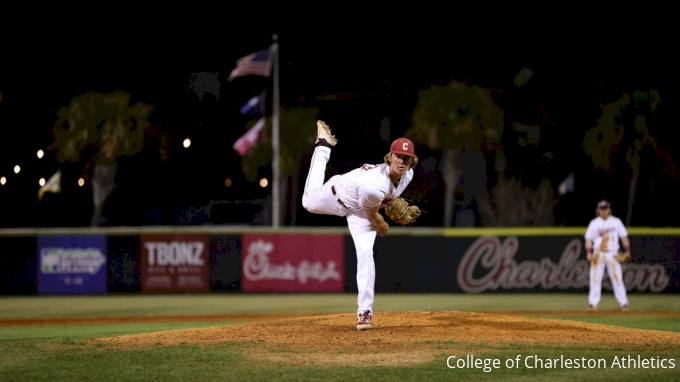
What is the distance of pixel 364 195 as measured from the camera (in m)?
7.98

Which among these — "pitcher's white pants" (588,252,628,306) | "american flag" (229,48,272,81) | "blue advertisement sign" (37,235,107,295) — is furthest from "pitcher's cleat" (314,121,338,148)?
"american flag" (229,48,272,81)

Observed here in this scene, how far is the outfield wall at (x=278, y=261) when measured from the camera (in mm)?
19578

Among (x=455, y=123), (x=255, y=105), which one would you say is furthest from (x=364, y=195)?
(x=455, y=123)

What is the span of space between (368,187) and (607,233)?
8.72 metres

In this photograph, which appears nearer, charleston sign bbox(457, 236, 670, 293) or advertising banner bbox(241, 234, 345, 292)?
charleston sign bbox(457, 236, 670, 293)

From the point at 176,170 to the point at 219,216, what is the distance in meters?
4.20

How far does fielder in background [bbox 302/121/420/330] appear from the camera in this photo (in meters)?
8.00

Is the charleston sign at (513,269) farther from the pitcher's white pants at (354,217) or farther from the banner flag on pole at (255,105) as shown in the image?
the pitcher's white pants at (354,217)

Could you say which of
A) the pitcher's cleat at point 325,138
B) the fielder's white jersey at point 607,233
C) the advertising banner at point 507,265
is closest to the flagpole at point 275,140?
the advertising banner at point 507,265

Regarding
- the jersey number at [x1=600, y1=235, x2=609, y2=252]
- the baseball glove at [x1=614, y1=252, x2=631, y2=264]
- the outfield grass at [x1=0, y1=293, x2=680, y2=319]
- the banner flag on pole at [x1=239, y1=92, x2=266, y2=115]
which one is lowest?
the outfield grass at [x1=0, y1=293, x2=680, y2=319]

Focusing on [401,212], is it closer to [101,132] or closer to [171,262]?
[171,262]

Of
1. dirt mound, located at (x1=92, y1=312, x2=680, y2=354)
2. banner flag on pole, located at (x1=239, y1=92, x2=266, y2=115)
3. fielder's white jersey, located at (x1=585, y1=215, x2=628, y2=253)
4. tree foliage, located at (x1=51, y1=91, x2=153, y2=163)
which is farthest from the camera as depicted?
tree foliage, located at (x1=51, y1=91, x2=153, y2=163)

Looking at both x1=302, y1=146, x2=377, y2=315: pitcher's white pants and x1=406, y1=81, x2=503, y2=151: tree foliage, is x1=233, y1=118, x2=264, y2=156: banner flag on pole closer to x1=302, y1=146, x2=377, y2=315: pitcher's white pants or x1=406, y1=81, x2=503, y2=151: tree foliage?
x1=302, y1=146, x2=377, y2=315: pitcher's white pants

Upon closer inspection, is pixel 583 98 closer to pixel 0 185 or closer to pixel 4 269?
pixel 4 269
